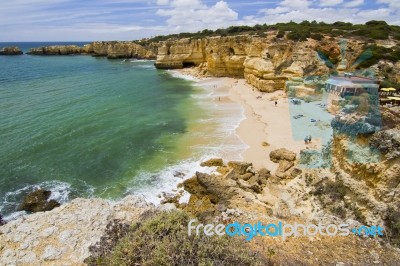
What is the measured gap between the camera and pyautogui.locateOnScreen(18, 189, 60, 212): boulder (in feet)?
50.6

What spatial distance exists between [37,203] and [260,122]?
20.3 metres

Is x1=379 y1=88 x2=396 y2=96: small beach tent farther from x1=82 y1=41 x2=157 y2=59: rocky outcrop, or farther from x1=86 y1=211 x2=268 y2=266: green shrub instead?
x1=82 y1=41 x2=157 y2=59: rocky outcrop

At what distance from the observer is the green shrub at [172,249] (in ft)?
18.3

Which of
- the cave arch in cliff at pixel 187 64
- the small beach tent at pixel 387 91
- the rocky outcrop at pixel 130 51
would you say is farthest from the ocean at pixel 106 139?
the rocky outcrop at pixel 130 51

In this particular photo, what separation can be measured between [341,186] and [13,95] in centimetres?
4511

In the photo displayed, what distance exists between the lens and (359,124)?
9781 millimetres

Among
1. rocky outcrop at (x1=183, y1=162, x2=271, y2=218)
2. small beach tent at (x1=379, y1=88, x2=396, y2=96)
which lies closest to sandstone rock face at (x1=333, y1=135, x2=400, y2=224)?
rocky outcrop at (x1=183, y1=162, x2=271, y2=218)

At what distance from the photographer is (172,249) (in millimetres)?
5711

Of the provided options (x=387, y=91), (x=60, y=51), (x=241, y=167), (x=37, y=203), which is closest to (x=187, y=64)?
(x=387, y=91)

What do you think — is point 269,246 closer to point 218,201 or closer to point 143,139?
point 218,201

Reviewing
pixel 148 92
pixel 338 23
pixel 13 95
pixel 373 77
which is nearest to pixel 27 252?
pixel 373 77

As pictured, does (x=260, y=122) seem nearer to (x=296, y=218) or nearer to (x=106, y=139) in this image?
(x=106, y=139)

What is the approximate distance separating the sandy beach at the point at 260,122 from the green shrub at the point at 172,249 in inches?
520

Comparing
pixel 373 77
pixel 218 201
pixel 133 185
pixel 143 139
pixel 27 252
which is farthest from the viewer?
pixel 373 77
